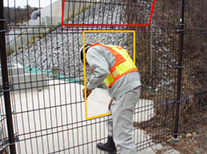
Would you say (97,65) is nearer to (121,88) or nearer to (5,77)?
(121,88)

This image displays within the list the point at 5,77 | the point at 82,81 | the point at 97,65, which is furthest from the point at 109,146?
the point at 5,77

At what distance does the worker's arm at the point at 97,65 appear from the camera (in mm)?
2178

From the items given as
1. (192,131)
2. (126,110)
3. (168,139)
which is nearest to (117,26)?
(126,110)

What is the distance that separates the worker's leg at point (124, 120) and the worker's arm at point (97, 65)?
0.42 metres

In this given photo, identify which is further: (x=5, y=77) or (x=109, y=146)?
(x=109, y=146)

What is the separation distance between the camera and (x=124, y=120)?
2.46 m

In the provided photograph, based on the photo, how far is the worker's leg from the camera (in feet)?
7.97

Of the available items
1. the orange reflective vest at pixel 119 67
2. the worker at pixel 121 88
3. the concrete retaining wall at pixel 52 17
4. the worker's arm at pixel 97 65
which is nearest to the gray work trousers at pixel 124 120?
the worker at pixel 121 88

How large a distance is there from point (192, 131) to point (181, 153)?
837mm

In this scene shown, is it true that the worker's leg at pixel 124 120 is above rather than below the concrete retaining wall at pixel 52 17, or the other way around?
below

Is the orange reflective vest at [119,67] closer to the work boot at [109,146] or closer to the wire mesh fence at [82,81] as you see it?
the wire mesh fence at [82,81]

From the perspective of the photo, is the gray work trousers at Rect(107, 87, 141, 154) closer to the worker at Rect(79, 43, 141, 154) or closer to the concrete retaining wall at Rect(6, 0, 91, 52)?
the worker at Rect(79, 43, 141, 154)

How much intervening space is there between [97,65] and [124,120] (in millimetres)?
832

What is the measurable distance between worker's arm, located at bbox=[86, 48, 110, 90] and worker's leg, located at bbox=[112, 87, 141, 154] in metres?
0.42
